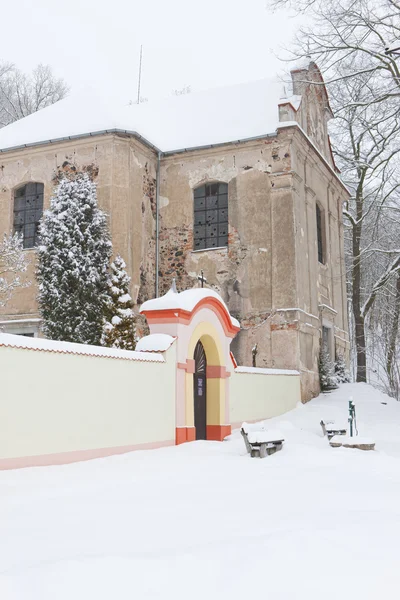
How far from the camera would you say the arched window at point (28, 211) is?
20.1m

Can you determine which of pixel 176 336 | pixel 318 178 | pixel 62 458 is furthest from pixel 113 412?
pixel 318 178

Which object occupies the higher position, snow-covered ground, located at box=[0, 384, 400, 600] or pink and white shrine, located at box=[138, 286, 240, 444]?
pink and white shrine, located at box=[138, 286, 240, 444]

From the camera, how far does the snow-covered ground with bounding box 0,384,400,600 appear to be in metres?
3.69

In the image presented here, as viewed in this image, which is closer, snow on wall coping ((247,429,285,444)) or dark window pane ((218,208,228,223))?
snow on wall coping ((247,429,285,444))

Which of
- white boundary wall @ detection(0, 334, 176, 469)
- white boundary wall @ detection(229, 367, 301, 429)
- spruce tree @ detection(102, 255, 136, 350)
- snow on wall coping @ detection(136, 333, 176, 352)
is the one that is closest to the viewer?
white boundary wall @ detection(0, 334, 176, 469)

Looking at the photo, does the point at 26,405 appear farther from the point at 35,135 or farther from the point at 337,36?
the point at 35,135

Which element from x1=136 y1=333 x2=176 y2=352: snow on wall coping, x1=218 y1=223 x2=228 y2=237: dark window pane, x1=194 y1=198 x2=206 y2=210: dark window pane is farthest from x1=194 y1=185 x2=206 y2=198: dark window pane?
x1=136 y1=333 x2=176 y2=352: snow on wall coping

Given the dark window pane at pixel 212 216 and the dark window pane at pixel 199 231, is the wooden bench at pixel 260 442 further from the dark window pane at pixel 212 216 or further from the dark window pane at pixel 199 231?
the dark window pane at pixel 212 216

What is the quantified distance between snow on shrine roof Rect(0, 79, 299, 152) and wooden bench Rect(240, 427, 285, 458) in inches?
454

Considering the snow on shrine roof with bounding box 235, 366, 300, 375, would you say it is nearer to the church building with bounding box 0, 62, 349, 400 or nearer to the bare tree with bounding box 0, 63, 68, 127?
the church building with bounding box 0, 62, 349, 400

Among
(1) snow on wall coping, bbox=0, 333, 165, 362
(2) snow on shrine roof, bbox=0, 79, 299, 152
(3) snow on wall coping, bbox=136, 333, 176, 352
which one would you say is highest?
(2) snow on shrine roof, bbox=0, 79, 299, 152

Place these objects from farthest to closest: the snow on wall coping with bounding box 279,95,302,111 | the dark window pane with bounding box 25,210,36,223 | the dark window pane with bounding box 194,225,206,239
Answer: the dark window pane with bounding box 194,225,206,239 → the dark window pane with bounding box 25,210,36,223 → the snow on wall coping with bounding box 279,95,302,111

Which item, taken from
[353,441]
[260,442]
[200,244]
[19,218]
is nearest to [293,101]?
[200,244]

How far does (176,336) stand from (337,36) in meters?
8.95
